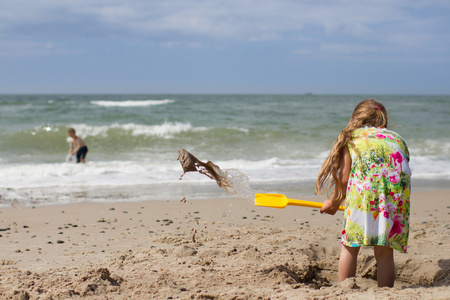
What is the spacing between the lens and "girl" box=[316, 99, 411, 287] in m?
2.84

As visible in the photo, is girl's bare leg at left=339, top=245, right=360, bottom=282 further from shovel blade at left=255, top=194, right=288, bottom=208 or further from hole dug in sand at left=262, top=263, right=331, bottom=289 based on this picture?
shovel blade at left=255, top=194, right=288, bottom=208

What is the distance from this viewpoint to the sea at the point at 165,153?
7.54 metres

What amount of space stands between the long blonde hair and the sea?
0.81 ft

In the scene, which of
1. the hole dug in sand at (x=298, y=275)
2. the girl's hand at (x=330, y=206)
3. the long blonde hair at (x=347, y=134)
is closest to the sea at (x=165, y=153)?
the long blonde hair at (x=347, y=134)

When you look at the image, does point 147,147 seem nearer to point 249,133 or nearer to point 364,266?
point 249,133

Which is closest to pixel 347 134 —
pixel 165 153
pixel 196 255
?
pixel 196 255

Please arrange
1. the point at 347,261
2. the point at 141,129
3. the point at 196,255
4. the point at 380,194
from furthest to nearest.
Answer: the point at 141,129 < the point at 196,255 < the point at 347,261 < the point at 380,194

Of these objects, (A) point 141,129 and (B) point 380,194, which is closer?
(B) point 380,194

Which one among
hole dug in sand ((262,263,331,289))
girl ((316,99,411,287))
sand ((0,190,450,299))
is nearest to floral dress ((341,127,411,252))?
girl ((316,99,411,287))

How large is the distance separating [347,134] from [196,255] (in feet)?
5.74

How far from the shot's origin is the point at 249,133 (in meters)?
17.2

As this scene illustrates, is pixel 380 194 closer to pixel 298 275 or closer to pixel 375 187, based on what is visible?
pixel 375 187

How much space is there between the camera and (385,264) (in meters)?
3.01

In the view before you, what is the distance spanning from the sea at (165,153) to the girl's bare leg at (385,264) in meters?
0.92
